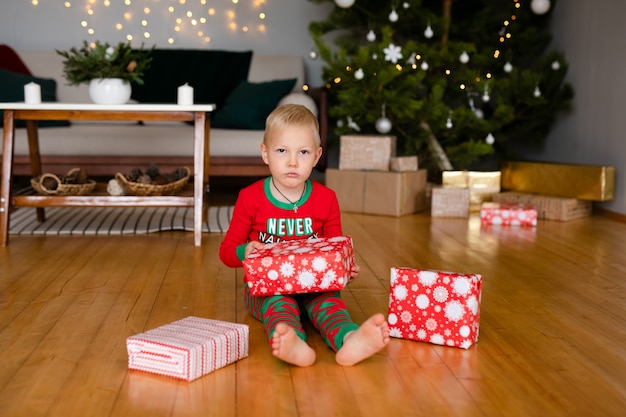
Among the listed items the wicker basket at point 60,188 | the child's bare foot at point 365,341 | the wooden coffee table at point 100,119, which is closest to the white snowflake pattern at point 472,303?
the child's bare foot at point 365,341

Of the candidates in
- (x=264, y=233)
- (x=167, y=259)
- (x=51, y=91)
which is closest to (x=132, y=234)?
(x=167, y=259)

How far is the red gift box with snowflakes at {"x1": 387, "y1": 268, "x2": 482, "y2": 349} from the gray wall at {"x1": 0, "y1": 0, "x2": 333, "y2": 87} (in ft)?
11.3

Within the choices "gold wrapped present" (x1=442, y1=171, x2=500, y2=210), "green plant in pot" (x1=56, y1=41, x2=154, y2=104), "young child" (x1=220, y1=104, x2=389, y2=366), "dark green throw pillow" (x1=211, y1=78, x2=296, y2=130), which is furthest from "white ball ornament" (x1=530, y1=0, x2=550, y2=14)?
"young child" (x1=220, y1=104, x2=389, y2=366)

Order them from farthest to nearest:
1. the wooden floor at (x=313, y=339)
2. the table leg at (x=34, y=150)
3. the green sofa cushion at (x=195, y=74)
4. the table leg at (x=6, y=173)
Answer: the green sofa cushion at (x=195, y=74), the table leg at (x=34, y=150), the table leg at (x=6, y=173), the wooden floor at (x=313, y=339)

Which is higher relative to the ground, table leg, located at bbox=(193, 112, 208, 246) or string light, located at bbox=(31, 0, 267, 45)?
string light, located at bbox=(31, 0, 267, 45)

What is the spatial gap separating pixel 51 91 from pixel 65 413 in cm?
332

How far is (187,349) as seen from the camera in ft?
4.57

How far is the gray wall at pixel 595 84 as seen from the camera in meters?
3.69

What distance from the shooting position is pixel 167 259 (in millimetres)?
2539

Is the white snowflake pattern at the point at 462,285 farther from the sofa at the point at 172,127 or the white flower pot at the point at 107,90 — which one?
the sofa at the point at 172,127

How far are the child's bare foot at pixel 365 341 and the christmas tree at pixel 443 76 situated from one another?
2.44m

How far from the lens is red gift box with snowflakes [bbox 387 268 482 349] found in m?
1.61

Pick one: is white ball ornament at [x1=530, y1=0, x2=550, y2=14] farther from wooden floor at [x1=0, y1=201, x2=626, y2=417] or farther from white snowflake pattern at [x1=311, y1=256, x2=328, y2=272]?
white snowflake pattern at [x1=311, y1=256, x2=328, y2=272]

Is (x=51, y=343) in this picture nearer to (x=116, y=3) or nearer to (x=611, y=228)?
(x=611, y=228)
